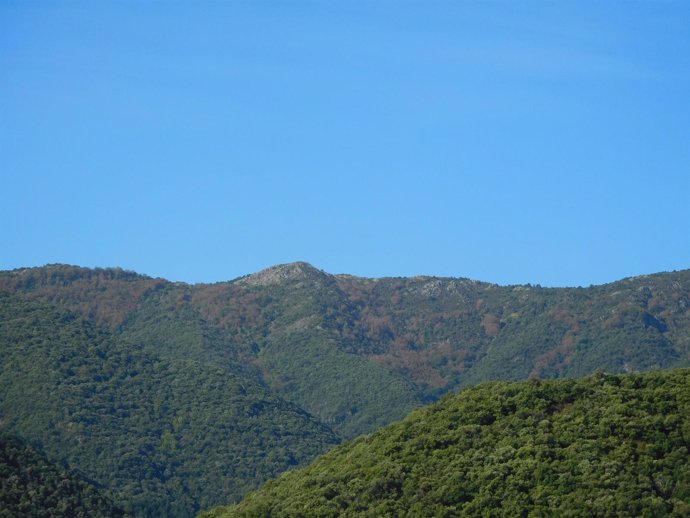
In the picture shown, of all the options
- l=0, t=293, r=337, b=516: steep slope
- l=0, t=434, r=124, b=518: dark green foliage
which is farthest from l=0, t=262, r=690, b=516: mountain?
l=0, t=434, r=124, b=518: dark green foliage

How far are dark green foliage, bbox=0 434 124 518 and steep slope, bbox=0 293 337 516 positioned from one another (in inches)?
703

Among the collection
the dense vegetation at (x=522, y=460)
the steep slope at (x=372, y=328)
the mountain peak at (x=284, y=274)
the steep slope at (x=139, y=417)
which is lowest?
the dense vegetation at (x=522, y=460)

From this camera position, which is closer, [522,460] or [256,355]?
[522,460]

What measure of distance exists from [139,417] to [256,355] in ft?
160

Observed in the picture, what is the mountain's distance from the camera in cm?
9512

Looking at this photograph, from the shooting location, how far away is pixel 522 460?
4875 cm

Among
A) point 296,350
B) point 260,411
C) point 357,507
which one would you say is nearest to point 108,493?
point 260,411

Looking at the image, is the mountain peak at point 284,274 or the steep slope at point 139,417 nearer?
the steep slope at point 139,417

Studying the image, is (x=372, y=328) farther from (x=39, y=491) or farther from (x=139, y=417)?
(x=39, y=491)

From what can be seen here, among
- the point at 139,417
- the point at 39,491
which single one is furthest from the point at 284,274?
the point at 39,491

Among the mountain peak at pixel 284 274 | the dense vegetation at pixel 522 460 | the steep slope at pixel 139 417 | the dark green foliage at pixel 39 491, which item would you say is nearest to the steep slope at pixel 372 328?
the mountain peak at pixel 284 274

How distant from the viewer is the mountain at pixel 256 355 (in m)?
95.1

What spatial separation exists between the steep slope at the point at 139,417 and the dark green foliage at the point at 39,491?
17.9 m

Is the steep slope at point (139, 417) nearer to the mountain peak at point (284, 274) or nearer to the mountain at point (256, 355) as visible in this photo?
the mountain at point (256, 355)
